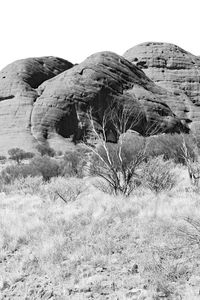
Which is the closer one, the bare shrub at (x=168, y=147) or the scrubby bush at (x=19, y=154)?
the bare shrub at (x=168, y=147)

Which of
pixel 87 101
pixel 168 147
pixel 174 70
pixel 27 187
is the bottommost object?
pixel 168 147

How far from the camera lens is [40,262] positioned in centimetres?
707

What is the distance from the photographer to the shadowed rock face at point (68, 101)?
62.8 meters

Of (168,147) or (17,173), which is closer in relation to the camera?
(17,173)

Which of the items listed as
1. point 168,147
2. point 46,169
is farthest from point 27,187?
point 168,147

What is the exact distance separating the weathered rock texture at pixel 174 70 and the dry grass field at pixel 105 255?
76.1 m

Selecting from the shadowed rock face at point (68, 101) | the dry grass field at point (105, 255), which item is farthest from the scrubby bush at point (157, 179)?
the shadowed rock face at point (68, 101)

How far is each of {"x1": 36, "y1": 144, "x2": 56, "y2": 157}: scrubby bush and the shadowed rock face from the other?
63.4 inches

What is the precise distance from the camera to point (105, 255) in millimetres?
7039

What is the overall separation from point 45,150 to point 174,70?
59.1 m

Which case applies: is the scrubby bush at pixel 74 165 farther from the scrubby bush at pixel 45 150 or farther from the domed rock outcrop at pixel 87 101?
the domed rock outcrop at pixel 87 101

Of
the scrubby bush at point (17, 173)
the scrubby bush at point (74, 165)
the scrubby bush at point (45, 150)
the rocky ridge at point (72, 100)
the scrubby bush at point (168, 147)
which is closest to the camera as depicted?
the scrubby bush at point (17, 173)

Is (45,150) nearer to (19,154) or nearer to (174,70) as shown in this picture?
(19,154)

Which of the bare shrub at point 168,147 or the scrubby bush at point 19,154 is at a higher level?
the bare shrub at point 168,147
